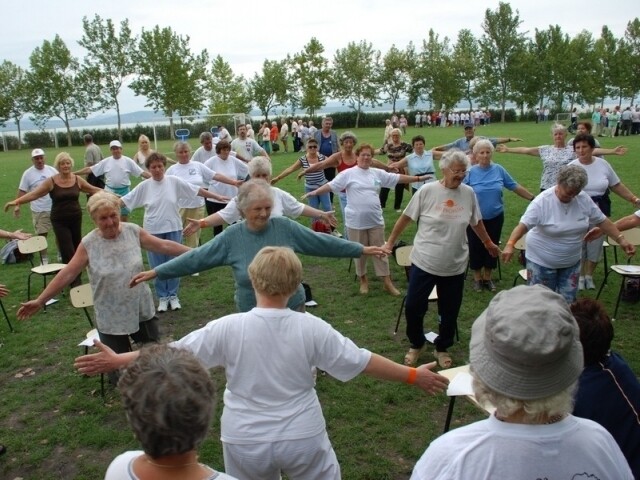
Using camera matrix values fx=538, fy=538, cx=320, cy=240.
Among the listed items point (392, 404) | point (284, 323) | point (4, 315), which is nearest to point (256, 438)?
point (284, 323)

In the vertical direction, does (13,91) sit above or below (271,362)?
above

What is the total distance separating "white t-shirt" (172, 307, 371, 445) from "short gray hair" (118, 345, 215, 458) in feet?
2.55

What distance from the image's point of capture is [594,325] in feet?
8.44

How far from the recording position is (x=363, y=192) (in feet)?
25.2

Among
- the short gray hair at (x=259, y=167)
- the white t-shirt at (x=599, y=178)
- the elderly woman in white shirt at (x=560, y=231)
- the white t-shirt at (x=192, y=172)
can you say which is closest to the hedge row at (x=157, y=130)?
the white t-shirt at (x=192, y=172)

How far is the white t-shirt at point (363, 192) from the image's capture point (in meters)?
7.70

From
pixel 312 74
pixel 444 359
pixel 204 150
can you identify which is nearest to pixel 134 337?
pixel 444 359

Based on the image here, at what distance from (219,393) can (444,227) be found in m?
2.74

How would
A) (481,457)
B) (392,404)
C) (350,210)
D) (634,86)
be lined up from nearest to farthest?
(481,457) → (392,404) → (350,210) → (634,86)

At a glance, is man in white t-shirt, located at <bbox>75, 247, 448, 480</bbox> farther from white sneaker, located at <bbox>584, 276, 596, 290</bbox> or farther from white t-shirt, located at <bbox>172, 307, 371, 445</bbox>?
white sneaker, located at <bbox>584, 276, 596, 290</bbox>

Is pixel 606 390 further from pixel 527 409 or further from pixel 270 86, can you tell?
pixel 270 86

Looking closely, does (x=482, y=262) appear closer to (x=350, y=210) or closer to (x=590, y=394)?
(x=350, y=210)

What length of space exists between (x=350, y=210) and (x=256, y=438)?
17.8 ft

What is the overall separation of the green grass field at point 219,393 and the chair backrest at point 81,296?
77 cm
